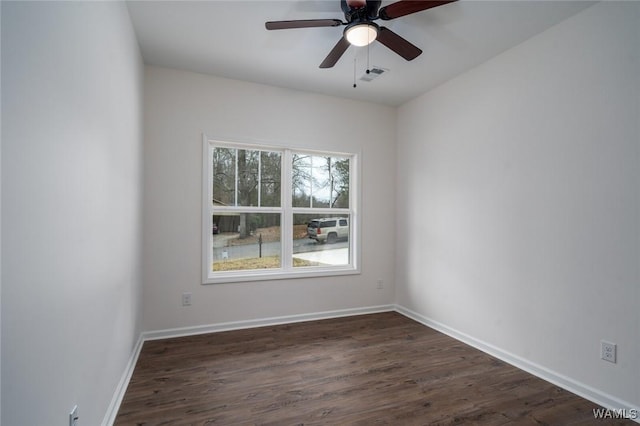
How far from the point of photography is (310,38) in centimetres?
277

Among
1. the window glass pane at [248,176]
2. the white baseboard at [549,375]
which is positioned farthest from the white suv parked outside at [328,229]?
the white baseboard at [549,375]

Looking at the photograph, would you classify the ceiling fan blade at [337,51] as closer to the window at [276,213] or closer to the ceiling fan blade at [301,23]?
the ceiling fan blade at [301,23]

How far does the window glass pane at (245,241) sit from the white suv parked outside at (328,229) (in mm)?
476

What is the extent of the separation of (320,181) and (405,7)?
2.42 m

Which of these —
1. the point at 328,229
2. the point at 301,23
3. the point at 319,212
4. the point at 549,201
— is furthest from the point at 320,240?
the point at 301,23

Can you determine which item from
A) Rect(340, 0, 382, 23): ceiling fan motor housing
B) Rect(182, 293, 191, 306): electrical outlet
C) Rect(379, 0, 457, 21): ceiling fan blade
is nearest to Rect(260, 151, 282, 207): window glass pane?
Rect(182, 293, 191, 306): electrical outlet

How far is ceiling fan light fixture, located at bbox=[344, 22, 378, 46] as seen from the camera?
2160mm

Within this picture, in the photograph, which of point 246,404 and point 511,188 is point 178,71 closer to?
point 246,404

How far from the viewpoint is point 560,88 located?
8.20ft

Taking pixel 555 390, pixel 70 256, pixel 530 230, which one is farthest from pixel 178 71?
pixel 555 390

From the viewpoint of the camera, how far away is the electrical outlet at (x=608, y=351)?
2160mm

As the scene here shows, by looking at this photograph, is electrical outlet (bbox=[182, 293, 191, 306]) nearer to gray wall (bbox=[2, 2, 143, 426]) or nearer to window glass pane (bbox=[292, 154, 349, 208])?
gray wall (bbox=[2, 2, 143, 426])

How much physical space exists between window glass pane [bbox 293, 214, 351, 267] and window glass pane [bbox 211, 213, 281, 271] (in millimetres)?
274
